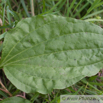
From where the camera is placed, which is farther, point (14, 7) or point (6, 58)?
point (14, 7)

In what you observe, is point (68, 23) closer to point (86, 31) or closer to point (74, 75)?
point (86, 31)

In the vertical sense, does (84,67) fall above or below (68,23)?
below

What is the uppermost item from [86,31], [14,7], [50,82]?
[14,7]

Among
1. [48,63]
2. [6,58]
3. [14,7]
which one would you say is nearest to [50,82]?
[48,63]

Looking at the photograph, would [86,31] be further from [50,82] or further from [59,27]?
[50,82]

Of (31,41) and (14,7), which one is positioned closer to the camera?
(31,41)

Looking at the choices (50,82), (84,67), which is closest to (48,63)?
(50,82)
